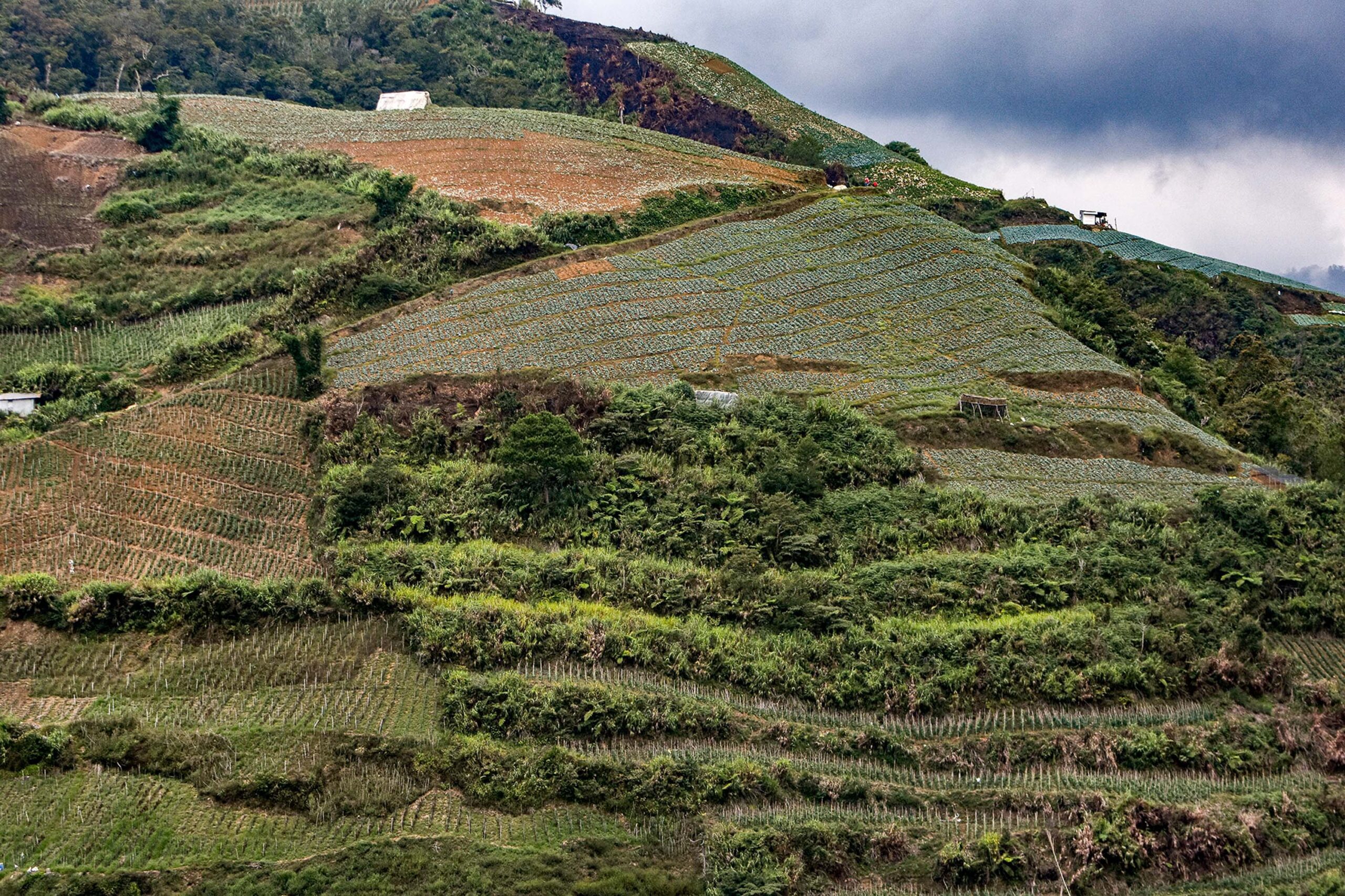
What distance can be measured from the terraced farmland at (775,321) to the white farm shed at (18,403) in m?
10.2

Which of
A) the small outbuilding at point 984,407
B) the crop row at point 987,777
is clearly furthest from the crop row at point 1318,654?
the small outbuilding at point 984,407

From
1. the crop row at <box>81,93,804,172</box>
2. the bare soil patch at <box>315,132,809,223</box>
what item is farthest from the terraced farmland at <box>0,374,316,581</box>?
the crop row at <box>81,93,804,172</box>

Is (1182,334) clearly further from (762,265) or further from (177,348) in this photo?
(177,348)

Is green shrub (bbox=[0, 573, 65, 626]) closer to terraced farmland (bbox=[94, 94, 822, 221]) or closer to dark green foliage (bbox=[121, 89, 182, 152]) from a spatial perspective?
terraced farmland (bbox=[94, 94, 822, 221])

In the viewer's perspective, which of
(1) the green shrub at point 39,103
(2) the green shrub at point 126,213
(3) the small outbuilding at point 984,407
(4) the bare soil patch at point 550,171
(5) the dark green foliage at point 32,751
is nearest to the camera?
(5) the dark green foliage at point 32,751

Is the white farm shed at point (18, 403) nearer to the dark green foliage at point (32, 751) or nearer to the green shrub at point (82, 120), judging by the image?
the dark green foliage at point (32, 751)

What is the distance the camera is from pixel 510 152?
61656 millimetres

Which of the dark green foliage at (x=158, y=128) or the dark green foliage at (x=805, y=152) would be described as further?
the dark green foliage at (x=805, y=152)

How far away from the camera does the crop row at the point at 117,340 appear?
A: 44.0 meters

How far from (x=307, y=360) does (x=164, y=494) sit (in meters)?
7.43

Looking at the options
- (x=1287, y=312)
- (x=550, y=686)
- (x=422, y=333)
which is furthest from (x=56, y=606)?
(x=1287, y=312)

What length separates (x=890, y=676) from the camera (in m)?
32.2

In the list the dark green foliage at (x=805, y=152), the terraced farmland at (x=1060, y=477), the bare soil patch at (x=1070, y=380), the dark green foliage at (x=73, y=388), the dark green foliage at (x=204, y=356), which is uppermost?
the dark green foliage at (x=805, y=152)

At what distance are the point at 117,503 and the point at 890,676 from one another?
23.7 m
